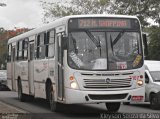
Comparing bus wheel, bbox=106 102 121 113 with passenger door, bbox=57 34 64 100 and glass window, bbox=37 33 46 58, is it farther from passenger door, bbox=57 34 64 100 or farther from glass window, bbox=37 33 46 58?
glass window, bbox=37 33 46 58

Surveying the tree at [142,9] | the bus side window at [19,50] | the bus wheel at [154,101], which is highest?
the tree at [142,9]

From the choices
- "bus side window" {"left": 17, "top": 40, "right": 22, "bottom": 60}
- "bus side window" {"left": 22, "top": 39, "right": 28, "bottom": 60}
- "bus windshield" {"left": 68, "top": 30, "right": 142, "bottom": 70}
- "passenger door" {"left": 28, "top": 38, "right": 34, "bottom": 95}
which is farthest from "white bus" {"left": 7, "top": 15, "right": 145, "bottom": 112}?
"bus side window" {"left": 17, "top": 40, "right": 22, "bottom": 60}

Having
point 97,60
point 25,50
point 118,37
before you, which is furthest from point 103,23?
point 25,50

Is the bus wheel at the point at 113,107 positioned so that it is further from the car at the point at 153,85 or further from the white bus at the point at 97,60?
the car at the point at 153,85

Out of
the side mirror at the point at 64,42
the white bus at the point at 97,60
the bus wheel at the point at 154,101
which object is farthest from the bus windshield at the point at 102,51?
the bus wheel at the point at 154,101

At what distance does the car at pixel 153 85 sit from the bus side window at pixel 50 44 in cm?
471

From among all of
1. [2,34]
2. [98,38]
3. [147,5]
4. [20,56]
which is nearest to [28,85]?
[20,56]

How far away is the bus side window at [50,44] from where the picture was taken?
16.6 meters

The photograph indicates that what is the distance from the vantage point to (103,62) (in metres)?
14.7

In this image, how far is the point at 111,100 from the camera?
14617 millimetres

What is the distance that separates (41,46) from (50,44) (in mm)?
1486

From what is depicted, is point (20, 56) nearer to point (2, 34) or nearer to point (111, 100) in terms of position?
point (111, 100)

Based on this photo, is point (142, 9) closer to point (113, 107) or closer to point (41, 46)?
point (41, 46)

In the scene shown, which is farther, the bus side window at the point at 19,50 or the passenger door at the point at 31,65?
the bus side window at the point at 19,50
